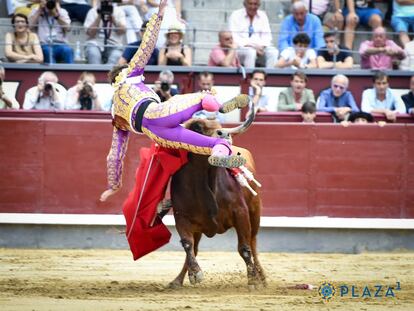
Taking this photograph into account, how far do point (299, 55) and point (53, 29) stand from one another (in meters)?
2.63

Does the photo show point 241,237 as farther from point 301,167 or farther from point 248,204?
point 301,167

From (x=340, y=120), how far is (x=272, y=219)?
3.98ft

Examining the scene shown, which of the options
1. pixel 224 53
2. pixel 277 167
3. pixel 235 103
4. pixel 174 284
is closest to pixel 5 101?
pixel 224 53

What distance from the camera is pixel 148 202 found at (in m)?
7.89

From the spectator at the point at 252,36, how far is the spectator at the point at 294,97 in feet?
2.47

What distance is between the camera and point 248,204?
8.00 m

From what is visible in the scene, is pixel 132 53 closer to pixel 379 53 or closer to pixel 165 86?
pixel 165 86

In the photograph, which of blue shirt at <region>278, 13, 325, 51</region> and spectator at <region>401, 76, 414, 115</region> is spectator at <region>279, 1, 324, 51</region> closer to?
blue shirt at <region>278, 13, 325, 51</region>

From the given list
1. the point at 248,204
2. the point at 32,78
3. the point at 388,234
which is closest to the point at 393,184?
the point at 388,234

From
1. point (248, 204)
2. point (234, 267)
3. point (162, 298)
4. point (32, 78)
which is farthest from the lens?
point (32, 78)

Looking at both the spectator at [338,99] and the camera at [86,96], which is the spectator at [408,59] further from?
the camera at [86,96]

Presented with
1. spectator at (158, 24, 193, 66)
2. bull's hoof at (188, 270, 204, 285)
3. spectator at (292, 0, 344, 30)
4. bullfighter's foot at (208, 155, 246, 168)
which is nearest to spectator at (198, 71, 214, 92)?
spectator at (158, 24, 193, 66)

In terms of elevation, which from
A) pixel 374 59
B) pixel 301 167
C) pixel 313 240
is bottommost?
pixel 313 240

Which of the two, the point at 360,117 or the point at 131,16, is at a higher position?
the point at 131,16
